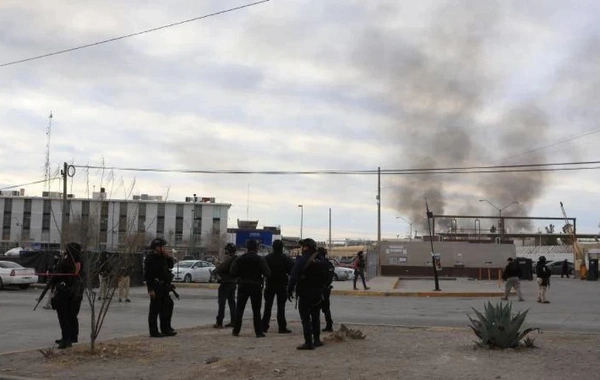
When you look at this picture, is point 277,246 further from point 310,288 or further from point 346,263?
point 346,263

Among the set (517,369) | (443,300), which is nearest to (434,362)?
(517,369)

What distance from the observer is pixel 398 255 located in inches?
1791

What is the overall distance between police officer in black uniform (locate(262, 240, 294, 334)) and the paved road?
2.59 feet

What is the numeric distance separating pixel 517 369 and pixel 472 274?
3827cm

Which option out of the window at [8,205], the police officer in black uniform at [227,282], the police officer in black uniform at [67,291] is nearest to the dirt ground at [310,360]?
the police officer in black uniform at [67,291]

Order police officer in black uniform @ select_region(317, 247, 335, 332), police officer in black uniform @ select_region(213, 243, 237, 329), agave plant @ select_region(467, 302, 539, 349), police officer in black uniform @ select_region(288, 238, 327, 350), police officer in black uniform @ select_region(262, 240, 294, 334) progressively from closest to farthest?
agave plant @ select_region(467, 302, 539, 349)
police officer in black uniform @ select_region(288, 238, 327, 350)
police officer in black uniform @ select_region(317, 247, 335, 332)
police officer in black uniform @ select_region(262, 240, 294, 334)
police officer in black uniform @ select_region(213, 243, 237, 329)

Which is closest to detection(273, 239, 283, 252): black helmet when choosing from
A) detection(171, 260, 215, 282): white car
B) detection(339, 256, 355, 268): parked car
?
detection(171, 260, 215, 282): white car

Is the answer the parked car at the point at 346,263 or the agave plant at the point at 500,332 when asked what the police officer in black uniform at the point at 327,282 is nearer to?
the agave plant at the point at 500,332

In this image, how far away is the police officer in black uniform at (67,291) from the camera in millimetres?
9352

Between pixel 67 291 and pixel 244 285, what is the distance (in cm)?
273

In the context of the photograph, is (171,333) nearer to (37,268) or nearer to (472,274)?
(37,268)

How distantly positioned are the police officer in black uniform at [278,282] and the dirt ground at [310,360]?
78cm

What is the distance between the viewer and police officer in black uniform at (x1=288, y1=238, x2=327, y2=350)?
9.12 meters

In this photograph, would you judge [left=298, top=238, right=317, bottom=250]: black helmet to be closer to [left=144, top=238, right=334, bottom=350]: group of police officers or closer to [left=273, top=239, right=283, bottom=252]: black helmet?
[left=144, top=238, right=334, bottom=350]: group of police officers
